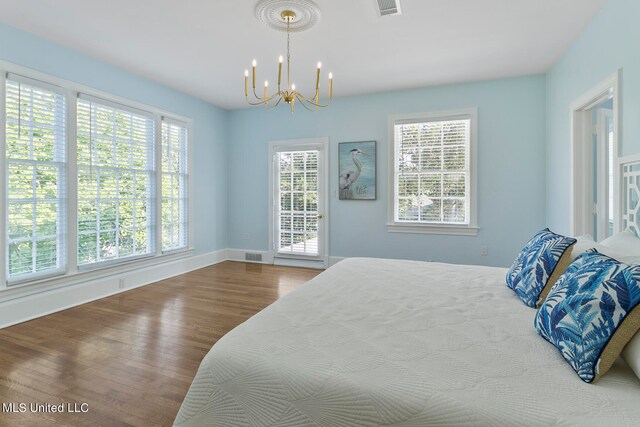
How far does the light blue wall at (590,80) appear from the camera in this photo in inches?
89.9

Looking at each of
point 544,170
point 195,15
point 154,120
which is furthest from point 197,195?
point 544,170

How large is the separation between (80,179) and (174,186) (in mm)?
1363

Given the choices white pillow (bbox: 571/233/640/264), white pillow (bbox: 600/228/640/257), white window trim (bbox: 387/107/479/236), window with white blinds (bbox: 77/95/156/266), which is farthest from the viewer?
white window trim (bbox: 387/107/479/236)

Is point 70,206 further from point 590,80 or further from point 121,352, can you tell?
point 590,80

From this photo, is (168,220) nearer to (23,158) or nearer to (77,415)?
(23,158)

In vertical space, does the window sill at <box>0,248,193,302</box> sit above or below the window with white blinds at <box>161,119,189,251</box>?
below

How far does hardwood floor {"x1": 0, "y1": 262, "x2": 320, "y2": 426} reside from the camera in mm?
1814

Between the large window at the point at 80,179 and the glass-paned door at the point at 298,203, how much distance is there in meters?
1.61

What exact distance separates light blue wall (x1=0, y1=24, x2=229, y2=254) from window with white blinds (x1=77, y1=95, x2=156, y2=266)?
286mm

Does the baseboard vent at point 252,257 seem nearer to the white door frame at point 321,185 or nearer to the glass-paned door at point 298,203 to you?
the glass-paned door at point 298,203

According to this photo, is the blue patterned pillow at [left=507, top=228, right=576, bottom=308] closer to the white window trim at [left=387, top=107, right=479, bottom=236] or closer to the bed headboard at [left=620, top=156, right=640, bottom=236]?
the bed headboard at [left=620, top=156, right=640, bottom=236]

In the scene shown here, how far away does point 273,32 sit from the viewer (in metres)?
3.12

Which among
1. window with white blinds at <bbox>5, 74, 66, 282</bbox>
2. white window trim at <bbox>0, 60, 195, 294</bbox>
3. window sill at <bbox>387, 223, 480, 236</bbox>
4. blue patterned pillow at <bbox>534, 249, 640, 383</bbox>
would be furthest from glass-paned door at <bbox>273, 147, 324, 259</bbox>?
blue patterned pillow at <bbox>534, 249, 640, 383</bbox>

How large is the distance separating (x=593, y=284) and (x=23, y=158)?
14.0 ft
